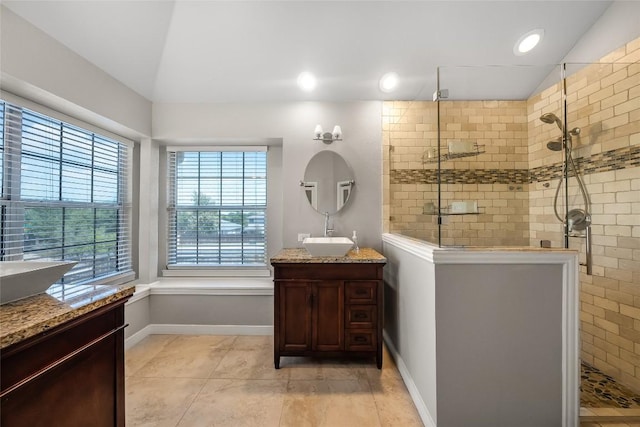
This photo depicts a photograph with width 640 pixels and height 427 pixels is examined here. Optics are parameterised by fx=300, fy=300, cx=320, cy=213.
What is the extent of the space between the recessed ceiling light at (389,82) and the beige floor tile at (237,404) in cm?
260

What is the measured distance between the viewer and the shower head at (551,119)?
1994 millimetres

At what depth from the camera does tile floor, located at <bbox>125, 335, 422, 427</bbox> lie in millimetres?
1778

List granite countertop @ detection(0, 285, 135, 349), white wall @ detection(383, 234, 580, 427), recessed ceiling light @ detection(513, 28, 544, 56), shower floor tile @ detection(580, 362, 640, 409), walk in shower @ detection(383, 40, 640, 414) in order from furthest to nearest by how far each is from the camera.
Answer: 1. recessed ceiling light @ detection(513, 28, 544, 56)
2. walk in shower @ detection(383, 40, 640, 414)
3. shower floor tile @ detection(580, 362, 640, 409)
4. white wall @ detection(383, 234, 580, 427)
5. granite countertop @ detection(0, 285, 135, 349)

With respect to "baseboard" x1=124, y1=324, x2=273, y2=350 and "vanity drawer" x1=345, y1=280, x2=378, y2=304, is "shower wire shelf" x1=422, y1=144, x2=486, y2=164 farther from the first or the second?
"baseboard" x1=124, y1=324, x2=273, y2=350

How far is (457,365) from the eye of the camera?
1.58 m

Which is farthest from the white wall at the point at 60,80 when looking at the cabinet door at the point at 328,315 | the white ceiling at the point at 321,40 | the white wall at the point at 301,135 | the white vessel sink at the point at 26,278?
the cabinet door at the point at 328,315

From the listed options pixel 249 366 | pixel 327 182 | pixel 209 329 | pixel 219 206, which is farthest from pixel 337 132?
pixel 209 329

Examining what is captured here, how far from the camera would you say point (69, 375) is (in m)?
0.99

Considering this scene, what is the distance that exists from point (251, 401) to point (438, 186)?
1860mm

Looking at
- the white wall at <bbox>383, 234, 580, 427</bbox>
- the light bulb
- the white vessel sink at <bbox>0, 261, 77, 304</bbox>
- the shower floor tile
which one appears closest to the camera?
the white vessel sink at <bbox>0, 261, 77, 304</bbox>

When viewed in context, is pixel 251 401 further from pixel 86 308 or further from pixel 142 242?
pixel 142 242

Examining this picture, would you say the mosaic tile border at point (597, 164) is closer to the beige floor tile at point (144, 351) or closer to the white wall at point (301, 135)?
the white wall at point (301, 135)

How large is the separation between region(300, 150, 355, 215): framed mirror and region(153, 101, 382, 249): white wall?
0.18ft

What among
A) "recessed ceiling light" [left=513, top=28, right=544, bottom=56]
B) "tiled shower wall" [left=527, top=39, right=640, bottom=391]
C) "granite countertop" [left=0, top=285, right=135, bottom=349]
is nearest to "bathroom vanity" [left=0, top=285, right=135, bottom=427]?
"granite countertop" [left=0, top=285, right=135, bottom=349]
